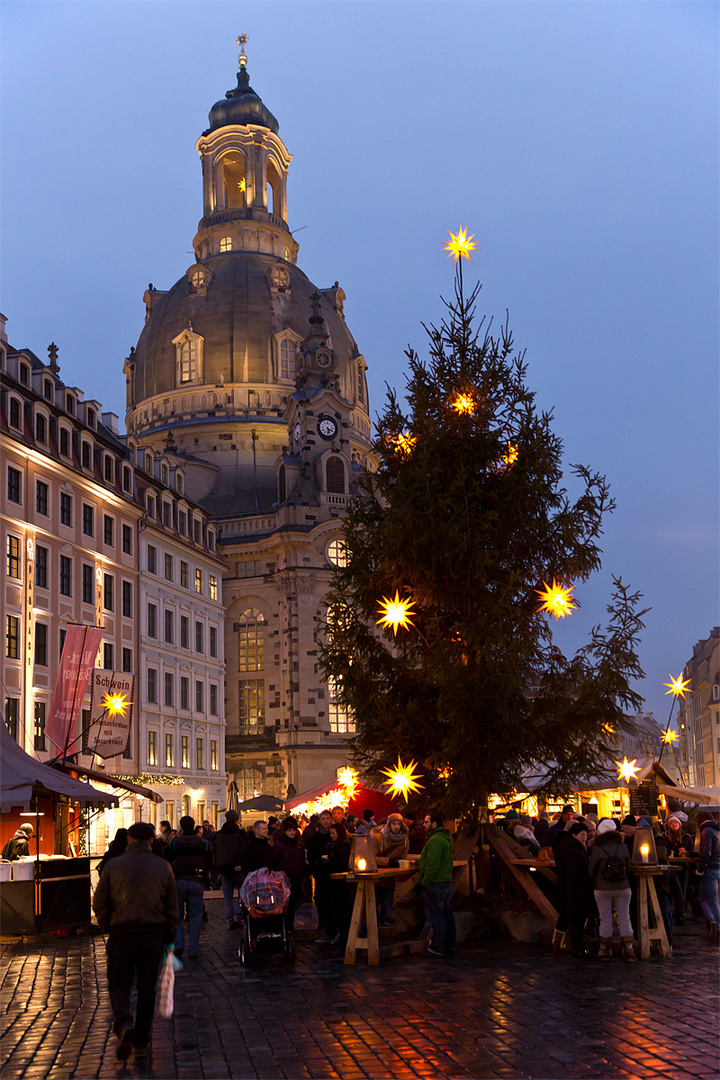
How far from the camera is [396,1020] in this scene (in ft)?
37.5

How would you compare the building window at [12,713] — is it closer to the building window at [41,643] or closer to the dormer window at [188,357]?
the building window at [41,643]

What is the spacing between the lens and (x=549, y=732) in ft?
63.5

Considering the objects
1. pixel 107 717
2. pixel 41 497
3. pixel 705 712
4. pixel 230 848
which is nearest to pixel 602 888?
pixel 230 848

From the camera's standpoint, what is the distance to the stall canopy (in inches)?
803

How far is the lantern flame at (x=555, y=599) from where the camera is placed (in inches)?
770

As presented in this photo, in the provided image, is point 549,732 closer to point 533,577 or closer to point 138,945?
point 533,577

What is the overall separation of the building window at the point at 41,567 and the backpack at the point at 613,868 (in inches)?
1173

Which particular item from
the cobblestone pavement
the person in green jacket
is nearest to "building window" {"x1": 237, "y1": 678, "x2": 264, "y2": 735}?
the cobblestone pavement

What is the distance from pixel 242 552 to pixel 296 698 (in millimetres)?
10291

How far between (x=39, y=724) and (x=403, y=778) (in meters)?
24.9

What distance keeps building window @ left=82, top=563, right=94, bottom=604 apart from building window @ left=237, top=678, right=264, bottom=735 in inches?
1304

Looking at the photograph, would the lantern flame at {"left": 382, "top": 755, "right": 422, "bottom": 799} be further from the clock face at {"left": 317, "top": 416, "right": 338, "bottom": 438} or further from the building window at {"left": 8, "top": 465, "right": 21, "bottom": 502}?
the clock face at {"left": 317, "top": 416, "right": 338, "bottom": 438}

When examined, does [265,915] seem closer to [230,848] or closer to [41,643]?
[230,848]

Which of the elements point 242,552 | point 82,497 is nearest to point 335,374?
point 242,552
